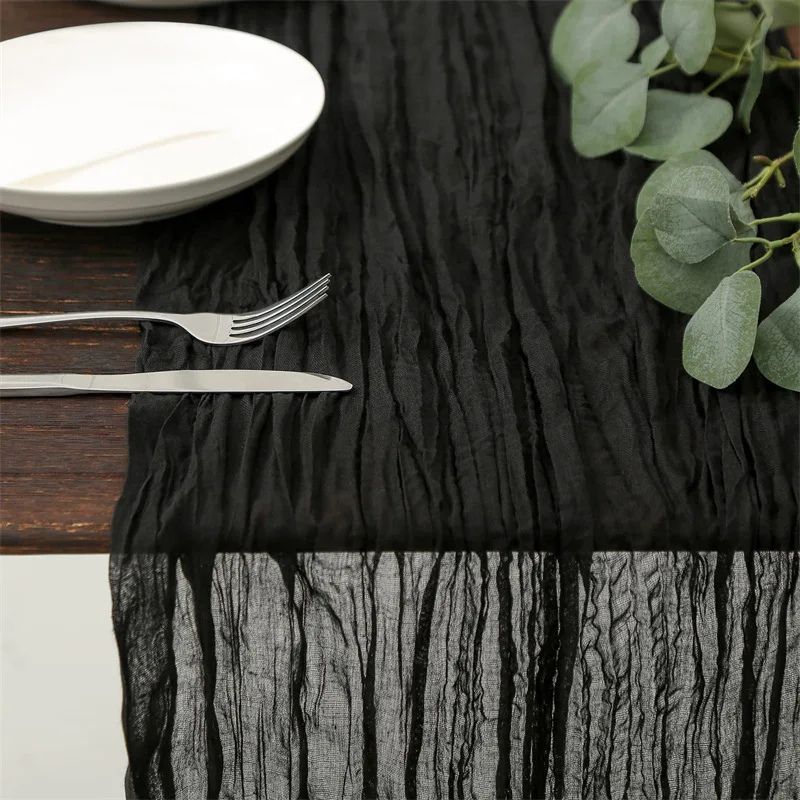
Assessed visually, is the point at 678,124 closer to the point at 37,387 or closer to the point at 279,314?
the point at 279,314

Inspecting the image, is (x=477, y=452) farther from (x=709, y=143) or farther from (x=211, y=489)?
(x=709, y=143)

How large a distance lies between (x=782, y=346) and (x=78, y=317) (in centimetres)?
36

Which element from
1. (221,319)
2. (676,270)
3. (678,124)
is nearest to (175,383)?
(221,319)

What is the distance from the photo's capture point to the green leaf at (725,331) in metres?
0.43

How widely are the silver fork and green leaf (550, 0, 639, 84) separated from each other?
289 mm

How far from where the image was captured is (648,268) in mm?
483

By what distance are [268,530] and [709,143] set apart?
41 centimetres

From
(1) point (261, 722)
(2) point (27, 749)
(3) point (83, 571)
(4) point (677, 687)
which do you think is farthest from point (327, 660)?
(2) point (27, 749)

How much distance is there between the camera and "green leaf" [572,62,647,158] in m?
0.59

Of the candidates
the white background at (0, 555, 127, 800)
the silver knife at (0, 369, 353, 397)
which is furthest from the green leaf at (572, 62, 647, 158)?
the white background at (0, 555, 127, 800)

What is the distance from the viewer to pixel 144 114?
606mm

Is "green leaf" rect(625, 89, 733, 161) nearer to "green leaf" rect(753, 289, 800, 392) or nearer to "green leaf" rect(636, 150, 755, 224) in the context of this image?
"green leaf" rect(636, 150, 755, 224)

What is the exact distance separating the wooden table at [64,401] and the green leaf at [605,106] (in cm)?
29

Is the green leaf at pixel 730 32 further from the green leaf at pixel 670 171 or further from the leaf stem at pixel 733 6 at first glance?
the green leaf at pixel 670 171
